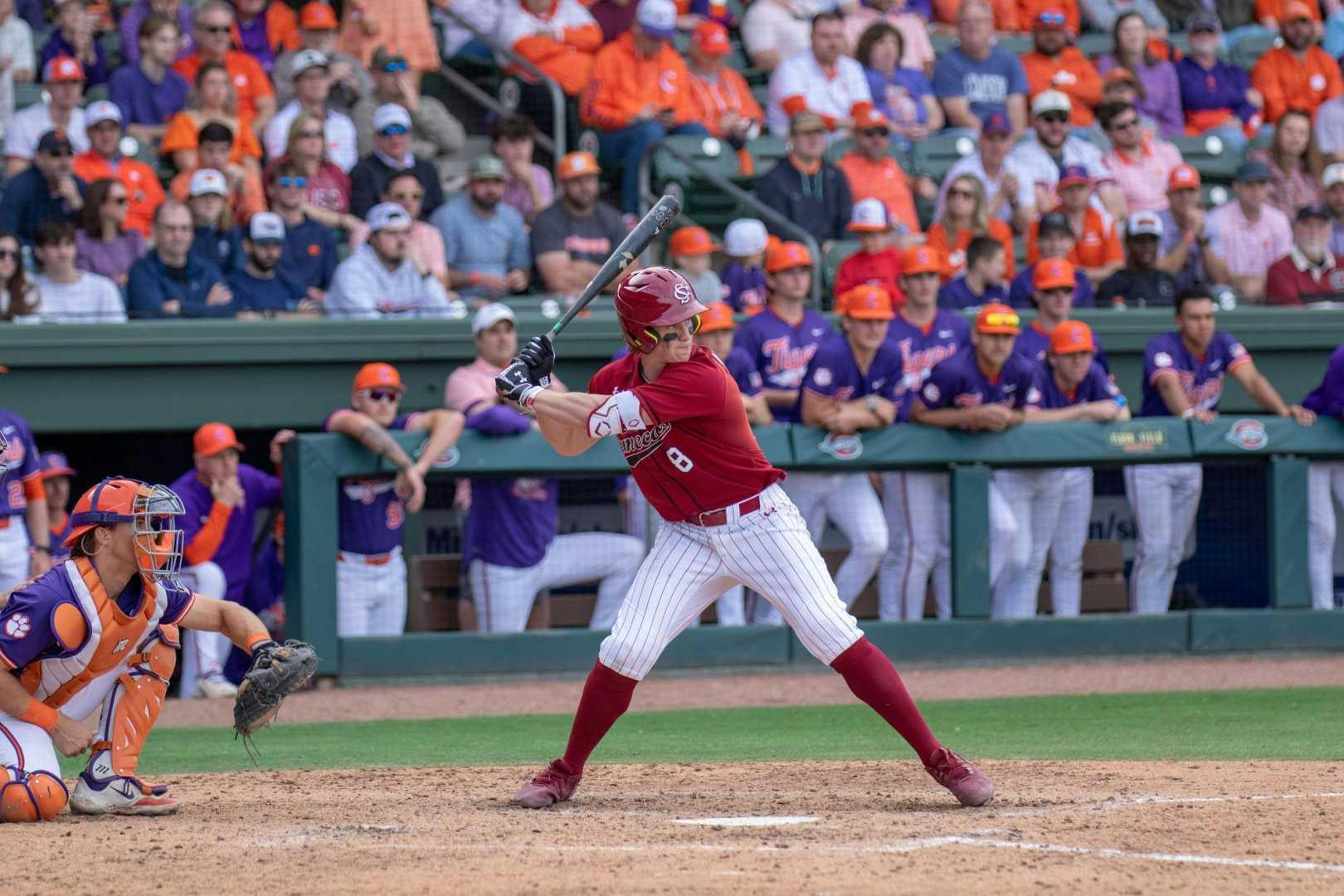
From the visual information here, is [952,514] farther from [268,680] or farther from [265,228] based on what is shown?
[268,680]

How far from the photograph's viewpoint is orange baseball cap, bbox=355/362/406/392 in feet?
28.0

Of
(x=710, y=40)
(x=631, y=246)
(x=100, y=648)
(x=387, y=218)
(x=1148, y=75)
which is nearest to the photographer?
(x=100, y=648)

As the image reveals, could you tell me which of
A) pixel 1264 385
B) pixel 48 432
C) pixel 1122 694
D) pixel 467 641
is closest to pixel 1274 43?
pixel 1264 385

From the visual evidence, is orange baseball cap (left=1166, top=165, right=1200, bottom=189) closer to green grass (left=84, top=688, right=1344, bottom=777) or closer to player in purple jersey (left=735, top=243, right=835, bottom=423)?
player in purple jersey (left=735, top=243, right=835, bottom=423)

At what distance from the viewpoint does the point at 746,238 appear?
9758 millimetres

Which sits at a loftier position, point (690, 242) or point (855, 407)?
point (690, 242)

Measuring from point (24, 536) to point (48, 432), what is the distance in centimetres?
126

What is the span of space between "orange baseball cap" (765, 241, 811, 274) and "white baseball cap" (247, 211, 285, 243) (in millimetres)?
2542

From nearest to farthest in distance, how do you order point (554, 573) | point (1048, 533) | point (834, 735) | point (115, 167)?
1. point (834, 735)
2. point (554, 573)
3. point (1048, 533)
4. point (115, 167)

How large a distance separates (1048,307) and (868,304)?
3.84ft

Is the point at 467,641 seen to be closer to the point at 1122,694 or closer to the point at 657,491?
the point at 1122,694

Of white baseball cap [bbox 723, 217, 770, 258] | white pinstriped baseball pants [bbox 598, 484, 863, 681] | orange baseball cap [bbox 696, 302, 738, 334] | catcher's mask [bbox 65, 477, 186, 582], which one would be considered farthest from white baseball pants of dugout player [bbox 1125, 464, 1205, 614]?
catcher's mask [bbox 65, 477, 186, 582]

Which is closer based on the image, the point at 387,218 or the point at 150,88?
the point at 387,218

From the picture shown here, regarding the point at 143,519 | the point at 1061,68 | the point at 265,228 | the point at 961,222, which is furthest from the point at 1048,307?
the point at 143,519
